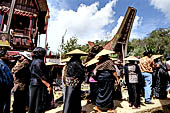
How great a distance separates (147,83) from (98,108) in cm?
223

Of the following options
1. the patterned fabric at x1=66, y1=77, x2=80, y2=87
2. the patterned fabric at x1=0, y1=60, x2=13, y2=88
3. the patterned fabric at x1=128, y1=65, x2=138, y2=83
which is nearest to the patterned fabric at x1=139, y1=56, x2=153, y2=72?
the patterned fabric at x1=128, y1=65, x2=138, y2=83

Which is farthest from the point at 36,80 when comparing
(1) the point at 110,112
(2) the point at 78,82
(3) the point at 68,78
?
(1) the point at 110,112

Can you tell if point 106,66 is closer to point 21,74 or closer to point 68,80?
point 68,80

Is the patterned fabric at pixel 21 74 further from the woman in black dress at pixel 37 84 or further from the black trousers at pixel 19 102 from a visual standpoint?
the woman in black dress at pixel 37 84

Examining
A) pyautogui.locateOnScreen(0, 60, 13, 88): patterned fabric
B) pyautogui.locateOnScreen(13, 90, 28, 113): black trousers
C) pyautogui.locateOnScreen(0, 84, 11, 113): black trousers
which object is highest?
pyautogui.locateOnScreen(0, 60, 13, 88): patterned fabric

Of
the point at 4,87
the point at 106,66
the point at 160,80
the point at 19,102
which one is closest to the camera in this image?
the point at 4,87

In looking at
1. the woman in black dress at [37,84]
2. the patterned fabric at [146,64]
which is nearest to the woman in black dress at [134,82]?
the patterned fabric at [146,64]

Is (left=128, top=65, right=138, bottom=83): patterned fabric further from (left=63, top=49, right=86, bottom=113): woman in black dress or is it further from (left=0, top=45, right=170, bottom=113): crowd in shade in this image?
(left=63, top=49, right=86, bottom=113): woman in black dress

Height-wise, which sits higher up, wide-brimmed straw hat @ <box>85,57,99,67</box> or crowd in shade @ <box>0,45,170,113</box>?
wide-brimmed straw hat @ <box>85,57,99,67</box>

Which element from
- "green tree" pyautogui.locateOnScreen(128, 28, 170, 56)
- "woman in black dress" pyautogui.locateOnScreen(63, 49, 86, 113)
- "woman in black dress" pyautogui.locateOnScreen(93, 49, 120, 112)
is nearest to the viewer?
"woman in black dress" pyautogui.locateOnScreen(63, 49, 86, 113)

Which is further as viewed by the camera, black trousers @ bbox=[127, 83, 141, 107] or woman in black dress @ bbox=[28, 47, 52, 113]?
black trousers @ bbox=[127, 83, 141, 107]

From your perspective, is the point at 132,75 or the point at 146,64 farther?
the point at 146,64

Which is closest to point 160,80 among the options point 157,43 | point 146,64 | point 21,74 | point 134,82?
point 146,64

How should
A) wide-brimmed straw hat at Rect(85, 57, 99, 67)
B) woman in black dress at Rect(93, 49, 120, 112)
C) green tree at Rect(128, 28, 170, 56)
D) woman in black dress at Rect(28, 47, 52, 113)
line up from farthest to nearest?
1. green tree at Rect(128, 28, 170, 56)
2. wide-brimmed straw hat at Rect(85, 57, 99, 67)
3. woman in black dress at Rect(93, 49, 120, 112)
4. woman in black dress at Rect(28, 47, 52, 113)
